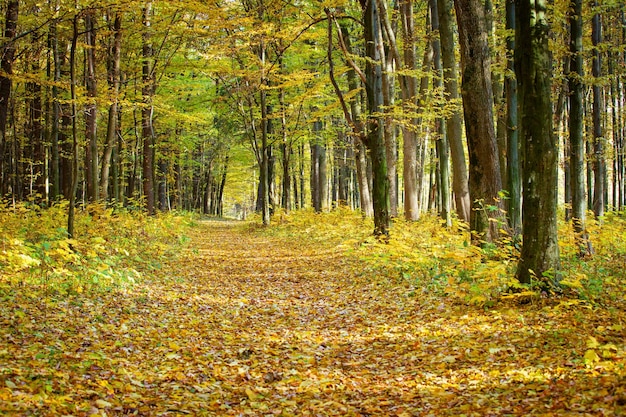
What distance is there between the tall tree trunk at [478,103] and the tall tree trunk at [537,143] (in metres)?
1.77

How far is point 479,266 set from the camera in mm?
7883

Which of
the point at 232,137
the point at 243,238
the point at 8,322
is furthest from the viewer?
the point at 232,137

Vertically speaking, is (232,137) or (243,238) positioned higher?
(232,137)

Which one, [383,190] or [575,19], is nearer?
[575,19]

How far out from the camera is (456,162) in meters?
11.5

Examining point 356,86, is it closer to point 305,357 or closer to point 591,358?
point 305,357

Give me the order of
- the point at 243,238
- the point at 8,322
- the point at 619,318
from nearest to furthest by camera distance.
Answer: the point at 619,318, the point at 8,322, the point at 243,238

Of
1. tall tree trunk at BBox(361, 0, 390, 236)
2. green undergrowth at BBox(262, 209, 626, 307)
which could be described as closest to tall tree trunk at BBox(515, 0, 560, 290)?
green undergrowth at BBox(262, 209, 626, 307)

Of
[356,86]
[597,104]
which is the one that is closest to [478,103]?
[597,104]

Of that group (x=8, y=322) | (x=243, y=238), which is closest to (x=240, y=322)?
(x=8, y=322)

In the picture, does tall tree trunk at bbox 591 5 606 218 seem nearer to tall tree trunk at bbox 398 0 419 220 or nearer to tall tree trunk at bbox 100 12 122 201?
tall tree trunk at bbox 398 0 419 220

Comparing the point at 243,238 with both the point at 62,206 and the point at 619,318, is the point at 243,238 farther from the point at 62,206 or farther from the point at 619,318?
the point at 619,318

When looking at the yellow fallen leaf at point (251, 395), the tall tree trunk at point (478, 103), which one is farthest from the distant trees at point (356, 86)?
the yellow fallen leaf at point (251, 395)

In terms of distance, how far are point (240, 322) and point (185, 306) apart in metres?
1.26
